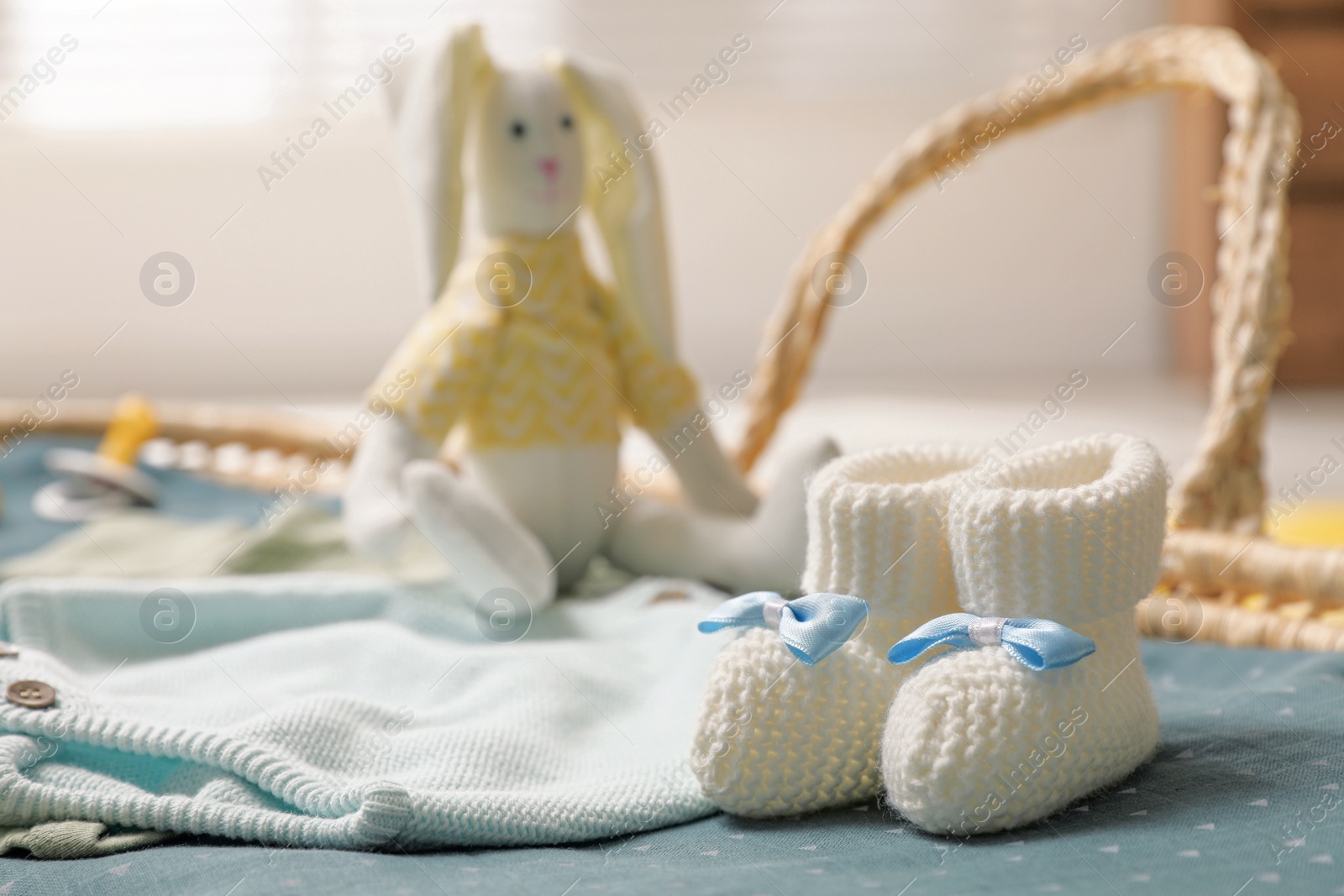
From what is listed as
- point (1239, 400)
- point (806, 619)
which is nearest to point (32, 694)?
point (806, 619)

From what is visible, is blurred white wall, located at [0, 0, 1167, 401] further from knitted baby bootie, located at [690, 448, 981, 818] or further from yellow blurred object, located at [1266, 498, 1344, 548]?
knitted baby bootie, located at [690, 448, 981, 818]

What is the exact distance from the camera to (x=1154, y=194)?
217cm

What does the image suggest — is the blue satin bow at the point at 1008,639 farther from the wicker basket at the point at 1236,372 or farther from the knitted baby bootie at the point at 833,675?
the wicker basket at the point at 1236,372

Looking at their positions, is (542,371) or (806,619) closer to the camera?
(806,619)

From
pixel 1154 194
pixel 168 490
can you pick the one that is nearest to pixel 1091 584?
pixel 168 490

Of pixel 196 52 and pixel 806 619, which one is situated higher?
pixel 196 52

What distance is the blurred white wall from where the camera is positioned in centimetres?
197

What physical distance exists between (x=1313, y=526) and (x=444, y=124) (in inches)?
34.6

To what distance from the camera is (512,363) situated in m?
0.80

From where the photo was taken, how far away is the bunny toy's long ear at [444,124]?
78 centimetres

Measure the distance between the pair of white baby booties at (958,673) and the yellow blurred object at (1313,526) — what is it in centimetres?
63

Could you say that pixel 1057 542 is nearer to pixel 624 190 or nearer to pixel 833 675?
pixel 833 675

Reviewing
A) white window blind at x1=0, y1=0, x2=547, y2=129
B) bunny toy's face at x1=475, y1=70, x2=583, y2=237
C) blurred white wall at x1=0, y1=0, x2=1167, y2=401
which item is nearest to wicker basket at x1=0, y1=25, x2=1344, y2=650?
bunny toy's face at x1=475, y1=70, x2=583, y2=237

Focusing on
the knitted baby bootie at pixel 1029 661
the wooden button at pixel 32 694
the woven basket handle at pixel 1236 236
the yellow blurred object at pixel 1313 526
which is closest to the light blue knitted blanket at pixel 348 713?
the wooden button at pixel 32 694
